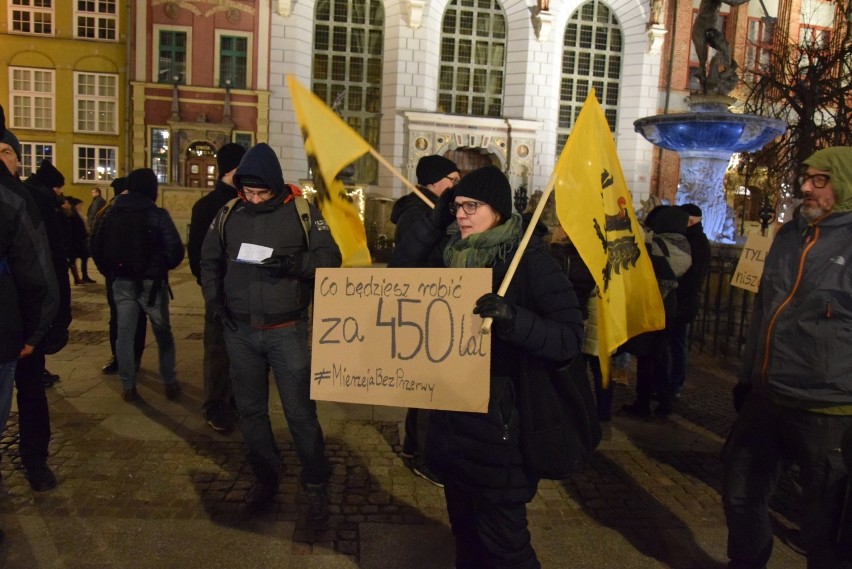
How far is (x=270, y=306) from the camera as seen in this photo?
3648 millimetres

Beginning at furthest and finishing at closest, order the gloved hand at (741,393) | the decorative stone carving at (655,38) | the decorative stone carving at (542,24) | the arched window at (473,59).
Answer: the decorative stone carving at (655,38)
the arched window at (473,59)
the decorative stone carving at (542,24)
the gloved hand at (741,393)

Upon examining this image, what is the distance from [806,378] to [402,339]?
161cm

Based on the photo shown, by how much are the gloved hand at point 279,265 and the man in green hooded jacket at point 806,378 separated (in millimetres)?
2240

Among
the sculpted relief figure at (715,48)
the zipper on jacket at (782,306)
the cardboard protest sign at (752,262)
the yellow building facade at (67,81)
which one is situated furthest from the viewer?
the yellow building facade at (67,81)

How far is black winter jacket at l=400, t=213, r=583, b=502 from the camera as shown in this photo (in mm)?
2506

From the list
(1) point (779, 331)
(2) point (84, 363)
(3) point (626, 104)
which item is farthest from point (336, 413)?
(3) point (626, 104)

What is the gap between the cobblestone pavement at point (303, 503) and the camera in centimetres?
348

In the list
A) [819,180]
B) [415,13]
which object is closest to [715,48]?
[819,180]

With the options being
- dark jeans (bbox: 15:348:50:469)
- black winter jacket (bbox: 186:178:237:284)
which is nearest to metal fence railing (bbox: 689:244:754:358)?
black winter jacket (bbox: 186:178:237:284)

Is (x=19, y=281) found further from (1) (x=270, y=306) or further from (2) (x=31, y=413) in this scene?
(1) (x=270, y=306)

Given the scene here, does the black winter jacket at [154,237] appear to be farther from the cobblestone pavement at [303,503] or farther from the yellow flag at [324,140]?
the yellow flag at [324,140]

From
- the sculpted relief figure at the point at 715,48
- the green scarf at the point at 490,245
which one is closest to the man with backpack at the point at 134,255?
the green scarf at the point at 490,245

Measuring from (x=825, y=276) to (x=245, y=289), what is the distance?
106 inches

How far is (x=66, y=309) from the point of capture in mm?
4742
